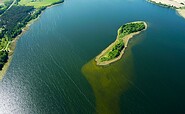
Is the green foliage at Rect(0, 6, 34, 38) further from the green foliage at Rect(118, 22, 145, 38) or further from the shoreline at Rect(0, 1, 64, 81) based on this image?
the green foliage at Rect(118, 22, 145, 38)

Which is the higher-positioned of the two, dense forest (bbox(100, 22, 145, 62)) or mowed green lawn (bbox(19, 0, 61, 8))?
mowed green lawn (bbox(19, 0, 61, 8))

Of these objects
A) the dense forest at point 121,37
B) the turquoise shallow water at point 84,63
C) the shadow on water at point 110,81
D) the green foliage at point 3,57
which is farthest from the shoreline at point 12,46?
the dense forest at point 121,37

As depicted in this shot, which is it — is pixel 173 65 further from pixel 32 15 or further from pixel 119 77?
pixel 32 15

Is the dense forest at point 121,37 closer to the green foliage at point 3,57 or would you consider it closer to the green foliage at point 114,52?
the green foliage at point 114,52

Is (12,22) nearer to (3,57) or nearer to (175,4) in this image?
(3,57)

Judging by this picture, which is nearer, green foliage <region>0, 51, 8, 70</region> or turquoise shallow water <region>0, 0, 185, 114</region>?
turquoise shallow water <region>0, 0, 185, 114</region>

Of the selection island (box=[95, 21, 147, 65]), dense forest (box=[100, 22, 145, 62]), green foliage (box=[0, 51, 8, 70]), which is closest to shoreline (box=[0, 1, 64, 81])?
green foliage (box=[0, 51, 8, 70])

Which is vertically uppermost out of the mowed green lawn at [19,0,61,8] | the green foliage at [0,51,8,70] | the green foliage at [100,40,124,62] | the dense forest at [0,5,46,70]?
the mowed green lawn at [19,0,61,8]
